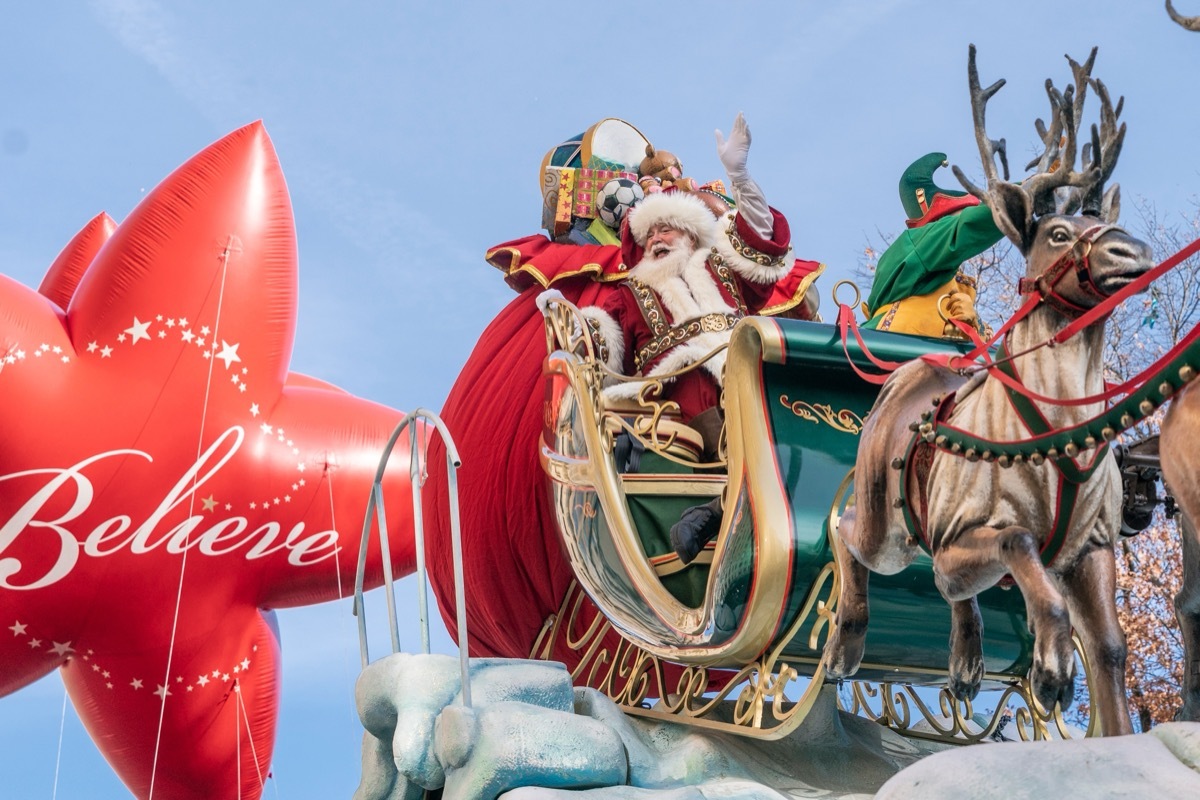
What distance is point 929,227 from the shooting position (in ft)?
12.9

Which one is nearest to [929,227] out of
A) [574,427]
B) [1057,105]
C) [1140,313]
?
[1057,105]

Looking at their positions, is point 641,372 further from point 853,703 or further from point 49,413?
point 49,413

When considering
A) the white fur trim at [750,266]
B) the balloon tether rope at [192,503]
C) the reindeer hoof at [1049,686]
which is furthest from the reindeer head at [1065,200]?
the balloon tether rope at [192,503]

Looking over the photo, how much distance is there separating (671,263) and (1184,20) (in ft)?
9.95

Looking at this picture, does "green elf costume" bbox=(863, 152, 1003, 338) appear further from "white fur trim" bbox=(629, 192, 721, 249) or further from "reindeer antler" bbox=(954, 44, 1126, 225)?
"white fur trim" bbox=(629, 192, 721, 249)

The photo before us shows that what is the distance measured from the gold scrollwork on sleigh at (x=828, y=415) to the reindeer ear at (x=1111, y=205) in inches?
51.9

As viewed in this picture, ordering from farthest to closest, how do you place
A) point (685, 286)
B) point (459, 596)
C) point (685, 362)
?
point (685, 286)
point (685, 362)
point (459, 596)

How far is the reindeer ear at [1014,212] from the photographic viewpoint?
9.39 ft

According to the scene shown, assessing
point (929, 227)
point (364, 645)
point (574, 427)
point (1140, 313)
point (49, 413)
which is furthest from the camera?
point (1140, 313)

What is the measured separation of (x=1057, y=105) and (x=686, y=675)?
2.66 m

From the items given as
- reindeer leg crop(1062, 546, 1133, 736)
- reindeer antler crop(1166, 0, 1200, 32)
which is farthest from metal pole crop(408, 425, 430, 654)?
reindeer antler crop(1166, 0, 1200, 32)

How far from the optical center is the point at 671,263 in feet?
17.8

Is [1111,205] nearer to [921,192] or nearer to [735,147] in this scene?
[921,192]

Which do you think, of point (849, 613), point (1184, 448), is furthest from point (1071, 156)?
point (849, 613)
